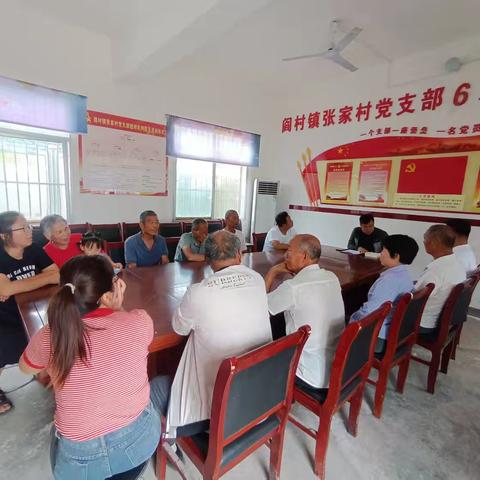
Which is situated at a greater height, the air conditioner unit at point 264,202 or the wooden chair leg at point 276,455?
the air conditioner unit at point 264,202

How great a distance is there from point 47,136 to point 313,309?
147 inches

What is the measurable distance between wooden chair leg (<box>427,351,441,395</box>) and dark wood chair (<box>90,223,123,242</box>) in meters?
3.60

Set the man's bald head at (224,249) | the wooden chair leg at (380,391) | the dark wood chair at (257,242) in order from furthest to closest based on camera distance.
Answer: the dark wood chair at (257,242) < the wooden chair leg at (380,391) < the man's bald head at (224,249)

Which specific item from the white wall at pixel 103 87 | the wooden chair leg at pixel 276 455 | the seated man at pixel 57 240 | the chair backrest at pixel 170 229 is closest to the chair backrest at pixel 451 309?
the wooden chair leg at pixel 276 455

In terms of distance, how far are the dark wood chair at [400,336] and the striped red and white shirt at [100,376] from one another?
132 centimetres

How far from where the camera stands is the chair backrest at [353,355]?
1.20 m

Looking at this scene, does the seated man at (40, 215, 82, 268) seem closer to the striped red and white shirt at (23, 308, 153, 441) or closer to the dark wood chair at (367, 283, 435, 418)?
the striped red and white shirt at (23, 308, 153, 441)

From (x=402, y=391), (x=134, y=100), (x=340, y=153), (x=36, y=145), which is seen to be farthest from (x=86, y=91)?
(x=402, y=391)

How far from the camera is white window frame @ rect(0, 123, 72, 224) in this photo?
3.25 meters

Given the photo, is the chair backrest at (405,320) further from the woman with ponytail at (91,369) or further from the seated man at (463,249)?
the woman with ponytail at (91,369)

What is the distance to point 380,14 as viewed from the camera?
2.92 meters

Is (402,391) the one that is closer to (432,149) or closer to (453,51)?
(432,149)

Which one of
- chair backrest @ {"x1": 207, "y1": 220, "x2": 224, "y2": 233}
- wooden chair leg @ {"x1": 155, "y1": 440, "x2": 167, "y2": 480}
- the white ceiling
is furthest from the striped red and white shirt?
chair backrest @ {"x1": 207, "y1": 220, "x2": 224, "y2": 233}

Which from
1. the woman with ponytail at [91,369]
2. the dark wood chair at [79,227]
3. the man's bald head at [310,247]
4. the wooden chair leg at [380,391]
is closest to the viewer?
the woman with ponytail at [91,369]
